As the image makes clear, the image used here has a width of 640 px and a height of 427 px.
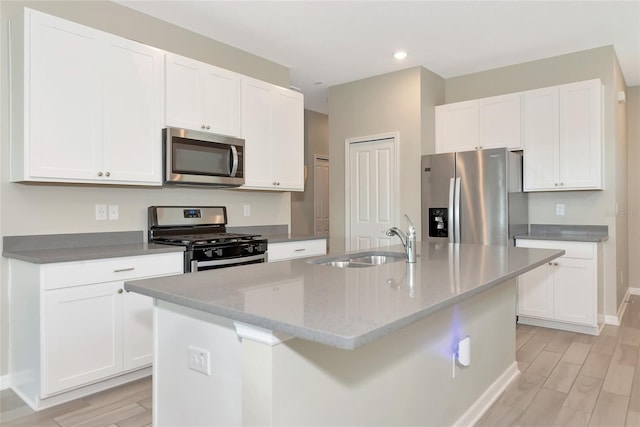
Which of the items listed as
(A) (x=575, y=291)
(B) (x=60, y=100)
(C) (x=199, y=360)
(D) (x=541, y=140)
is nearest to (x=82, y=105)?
(B) (x=60, y=100)

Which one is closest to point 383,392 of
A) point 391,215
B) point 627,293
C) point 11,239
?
point 11,239

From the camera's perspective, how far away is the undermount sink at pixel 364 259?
92.4 inches

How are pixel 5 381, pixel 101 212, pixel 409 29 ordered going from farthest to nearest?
pixel 409 29 < pixel 101 212 < pixel 5 381

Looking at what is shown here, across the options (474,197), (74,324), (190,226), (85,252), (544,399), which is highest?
(474,197)

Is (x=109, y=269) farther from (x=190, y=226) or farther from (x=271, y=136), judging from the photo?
(x=271, y=136)

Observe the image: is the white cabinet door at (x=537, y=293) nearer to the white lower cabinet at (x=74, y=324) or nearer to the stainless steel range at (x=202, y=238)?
the stainless steel range at (x=202, y=238)

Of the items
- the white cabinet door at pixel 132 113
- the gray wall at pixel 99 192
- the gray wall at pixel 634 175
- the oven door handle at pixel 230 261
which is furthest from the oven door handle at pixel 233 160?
the gray wall at pixel 634 175

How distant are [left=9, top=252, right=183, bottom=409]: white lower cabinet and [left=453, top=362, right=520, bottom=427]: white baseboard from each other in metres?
2.00

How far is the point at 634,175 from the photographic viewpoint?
17.2ft

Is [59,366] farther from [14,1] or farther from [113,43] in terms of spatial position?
[14,1]

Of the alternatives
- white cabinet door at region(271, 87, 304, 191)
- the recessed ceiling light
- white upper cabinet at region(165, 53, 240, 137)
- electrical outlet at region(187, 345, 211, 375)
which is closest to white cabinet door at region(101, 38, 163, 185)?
white upper cabinet at region(165, 53, 240, 137)

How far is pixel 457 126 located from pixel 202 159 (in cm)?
290

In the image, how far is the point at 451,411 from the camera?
2.03 m

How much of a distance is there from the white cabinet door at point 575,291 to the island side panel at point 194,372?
11.7ft
